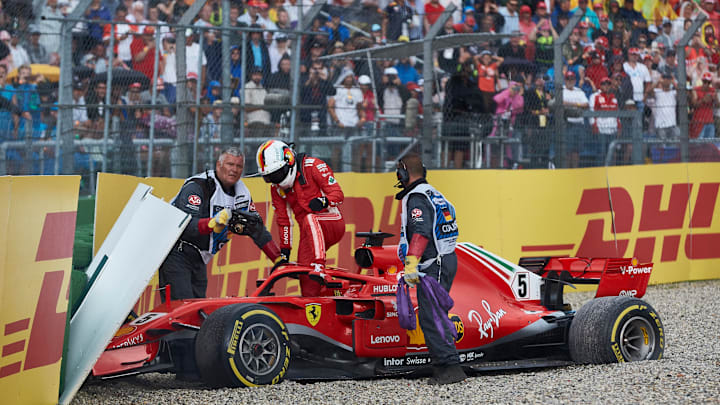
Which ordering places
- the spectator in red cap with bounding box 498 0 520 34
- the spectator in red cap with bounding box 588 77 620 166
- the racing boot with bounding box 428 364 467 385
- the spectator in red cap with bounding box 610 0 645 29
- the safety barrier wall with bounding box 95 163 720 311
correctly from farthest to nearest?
the spectator in red cap with bounding box 610 0 645 29 → the spectator in red cap with bounding box 498 0 520 34 → the spectator in red cap with bounding box 588 77 620 166 → the safety barrier wall with bounding box 95 163 720 311 → the racing boot with bounding box 428 364 467 385

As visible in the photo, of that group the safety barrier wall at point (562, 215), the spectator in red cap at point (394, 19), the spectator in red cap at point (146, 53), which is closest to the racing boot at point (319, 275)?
the safety barrier wall at point (562, 215)

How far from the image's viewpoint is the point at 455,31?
12.5 m

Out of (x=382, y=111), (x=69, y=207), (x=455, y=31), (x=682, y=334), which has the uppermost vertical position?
(x=455, y=31)

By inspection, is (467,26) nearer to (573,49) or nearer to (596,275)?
(573,49)

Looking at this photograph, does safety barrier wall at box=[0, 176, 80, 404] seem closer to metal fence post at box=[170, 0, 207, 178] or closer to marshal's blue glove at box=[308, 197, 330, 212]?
marshal's blue glove at box=[308, 197, 330, 212]

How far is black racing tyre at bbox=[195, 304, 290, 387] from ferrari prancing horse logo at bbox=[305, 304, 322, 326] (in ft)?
1.01

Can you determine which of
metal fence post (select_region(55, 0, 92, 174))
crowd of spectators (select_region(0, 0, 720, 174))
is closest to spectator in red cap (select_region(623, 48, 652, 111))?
crowd of spectators (select_region(0, 0, 720, 174))

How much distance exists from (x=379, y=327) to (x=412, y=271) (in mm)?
483

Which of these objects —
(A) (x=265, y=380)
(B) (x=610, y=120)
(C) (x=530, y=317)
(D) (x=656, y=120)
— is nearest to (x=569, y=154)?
(B) (x=610, y=120)

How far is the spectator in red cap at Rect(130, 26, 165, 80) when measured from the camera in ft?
30.6

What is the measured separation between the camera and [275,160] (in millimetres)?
7176

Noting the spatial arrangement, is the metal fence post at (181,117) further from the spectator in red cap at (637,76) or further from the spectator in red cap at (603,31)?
the spectator in red cap at (637,76)

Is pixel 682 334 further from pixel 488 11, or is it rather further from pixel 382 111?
pixel 488 11

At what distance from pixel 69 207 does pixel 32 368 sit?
0.89 meters
